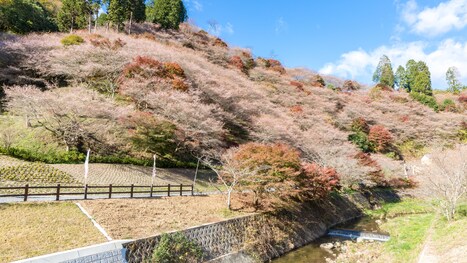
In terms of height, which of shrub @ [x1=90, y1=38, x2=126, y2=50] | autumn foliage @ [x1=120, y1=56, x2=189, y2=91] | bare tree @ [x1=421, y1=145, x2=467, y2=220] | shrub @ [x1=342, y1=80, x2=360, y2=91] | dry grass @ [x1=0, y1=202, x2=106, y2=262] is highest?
shrub @ [x1=342, y1=80, x2=360, y2=91]

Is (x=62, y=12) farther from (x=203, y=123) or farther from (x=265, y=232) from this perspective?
(x=265, y=232)

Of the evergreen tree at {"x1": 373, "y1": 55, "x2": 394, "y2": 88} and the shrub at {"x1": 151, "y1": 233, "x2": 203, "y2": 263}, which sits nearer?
the shrub at {"x1": 151, "y1": 233, "x2": 203, "y2": 263}

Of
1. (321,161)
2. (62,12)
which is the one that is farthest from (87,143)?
(62,12)

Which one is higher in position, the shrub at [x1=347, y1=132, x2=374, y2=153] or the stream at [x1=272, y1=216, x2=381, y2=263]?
the shrub at [x1=347, y1=132, x2=374, y2=153]

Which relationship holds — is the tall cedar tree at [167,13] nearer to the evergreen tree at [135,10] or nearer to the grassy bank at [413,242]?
the evergreen tree at [135,10]

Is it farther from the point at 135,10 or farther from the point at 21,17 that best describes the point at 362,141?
the point at 21,17

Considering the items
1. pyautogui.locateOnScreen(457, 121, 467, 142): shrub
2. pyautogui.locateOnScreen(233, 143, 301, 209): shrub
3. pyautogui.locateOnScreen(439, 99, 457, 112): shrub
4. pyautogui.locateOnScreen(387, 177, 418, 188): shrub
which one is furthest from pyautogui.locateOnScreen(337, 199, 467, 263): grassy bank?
pyautogui.locateOnScreen(439, 99, 457, 112): shrub

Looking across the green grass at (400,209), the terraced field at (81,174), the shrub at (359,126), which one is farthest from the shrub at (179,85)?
the shrub at (359,126)

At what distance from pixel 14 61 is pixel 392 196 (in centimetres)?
4459

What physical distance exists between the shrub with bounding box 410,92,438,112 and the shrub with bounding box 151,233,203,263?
206 feet

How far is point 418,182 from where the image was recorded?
3788 centimetres

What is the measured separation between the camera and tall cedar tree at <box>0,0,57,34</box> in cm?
3722

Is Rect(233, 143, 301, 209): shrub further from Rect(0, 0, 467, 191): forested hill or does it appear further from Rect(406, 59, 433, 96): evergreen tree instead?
Rect(406, 59, 433, 96): evergreen tree

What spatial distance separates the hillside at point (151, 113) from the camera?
22.9 metres
